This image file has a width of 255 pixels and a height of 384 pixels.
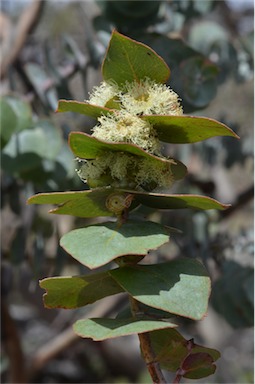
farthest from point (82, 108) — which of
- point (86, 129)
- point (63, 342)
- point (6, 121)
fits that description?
point (63, 342)

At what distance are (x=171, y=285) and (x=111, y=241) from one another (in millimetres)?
43

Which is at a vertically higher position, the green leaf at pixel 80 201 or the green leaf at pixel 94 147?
the green leaf at pixel 94 147

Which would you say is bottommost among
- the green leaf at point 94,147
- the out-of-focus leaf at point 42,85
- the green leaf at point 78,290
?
the out-of-focus leaf at point 42,85

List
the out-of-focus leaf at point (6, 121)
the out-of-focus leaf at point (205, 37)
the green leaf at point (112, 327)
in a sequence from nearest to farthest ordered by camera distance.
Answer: the green leaf at point (112, 327), the out-of-focus leaf at point (6, 121), the out-of-focus leaf at point (205, 37)

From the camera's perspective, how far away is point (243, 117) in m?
3.30

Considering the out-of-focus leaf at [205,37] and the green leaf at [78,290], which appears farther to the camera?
the out-of-focus leaf at [205,37]

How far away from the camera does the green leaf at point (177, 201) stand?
398mm

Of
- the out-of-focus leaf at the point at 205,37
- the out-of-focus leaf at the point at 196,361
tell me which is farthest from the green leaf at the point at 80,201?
the out-of-focus leaf at the point at 205,37

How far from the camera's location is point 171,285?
390mm

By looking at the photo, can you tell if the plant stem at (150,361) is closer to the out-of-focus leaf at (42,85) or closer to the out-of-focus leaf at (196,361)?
the out-of-focus leaf at (196,361)

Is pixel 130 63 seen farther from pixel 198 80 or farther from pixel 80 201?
pixel 198 80

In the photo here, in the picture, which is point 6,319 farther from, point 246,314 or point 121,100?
point 121,100

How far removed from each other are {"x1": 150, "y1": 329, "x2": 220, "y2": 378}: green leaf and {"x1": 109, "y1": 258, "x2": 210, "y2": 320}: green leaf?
0.04 meters

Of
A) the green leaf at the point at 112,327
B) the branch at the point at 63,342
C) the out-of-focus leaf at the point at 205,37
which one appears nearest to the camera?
the green leaf at the point at 112,327
